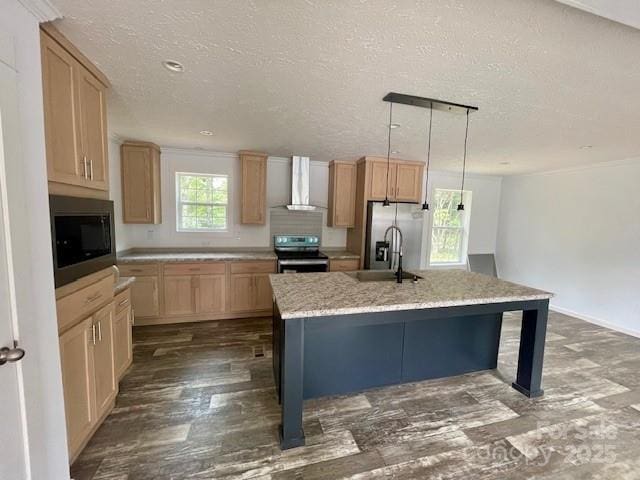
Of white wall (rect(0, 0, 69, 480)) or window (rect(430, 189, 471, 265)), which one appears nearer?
white wall (rect(0, 0, 69, 480))

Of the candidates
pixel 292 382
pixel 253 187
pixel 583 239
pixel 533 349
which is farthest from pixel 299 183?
pixel 583 239

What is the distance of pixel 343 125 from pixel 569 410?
319 cm

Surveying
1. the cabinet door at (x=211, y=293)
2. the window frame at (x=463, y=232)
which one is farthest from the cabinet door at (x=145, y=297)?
the window frame at (x=463, y=232)

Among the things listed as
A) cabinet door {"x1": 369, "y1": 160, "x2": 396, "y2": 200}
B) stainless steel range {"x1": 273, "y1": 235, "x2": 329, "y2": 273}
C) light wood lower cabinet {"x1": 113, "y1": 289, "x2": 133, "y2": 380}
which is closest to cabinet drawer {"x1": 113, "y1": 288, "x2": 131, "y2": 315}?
light wood lower cabinet {"x1": 113, "y1": 289, "x2": 133, "y2": 380}

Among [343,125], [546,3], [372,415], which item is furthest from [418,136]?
[372,415]

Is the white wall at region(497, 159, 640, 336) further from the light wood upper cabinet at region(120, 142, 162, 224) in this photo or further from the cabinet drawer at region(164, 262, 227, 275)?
the light wood upper cabinet at region(120, 142, 162, 224)

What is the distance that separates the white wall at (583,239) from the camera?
378cm

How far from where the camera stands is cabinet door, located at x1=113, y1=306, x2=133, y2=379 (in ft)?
6.99

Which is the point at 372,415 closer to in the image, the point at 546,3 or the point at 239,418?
the point at 239,418

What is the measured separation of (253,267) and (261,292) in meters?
0.39

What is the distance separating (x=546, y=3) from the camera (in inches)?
46.3

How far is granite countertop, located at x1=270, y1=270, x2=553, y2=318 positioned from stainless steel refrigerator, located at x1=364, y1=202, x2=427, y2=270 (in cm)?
146

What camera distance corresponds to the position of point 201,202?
14.0 ft

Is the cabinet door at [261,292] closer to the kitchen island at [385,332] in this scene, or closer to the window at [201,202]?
the window at [201,202]
